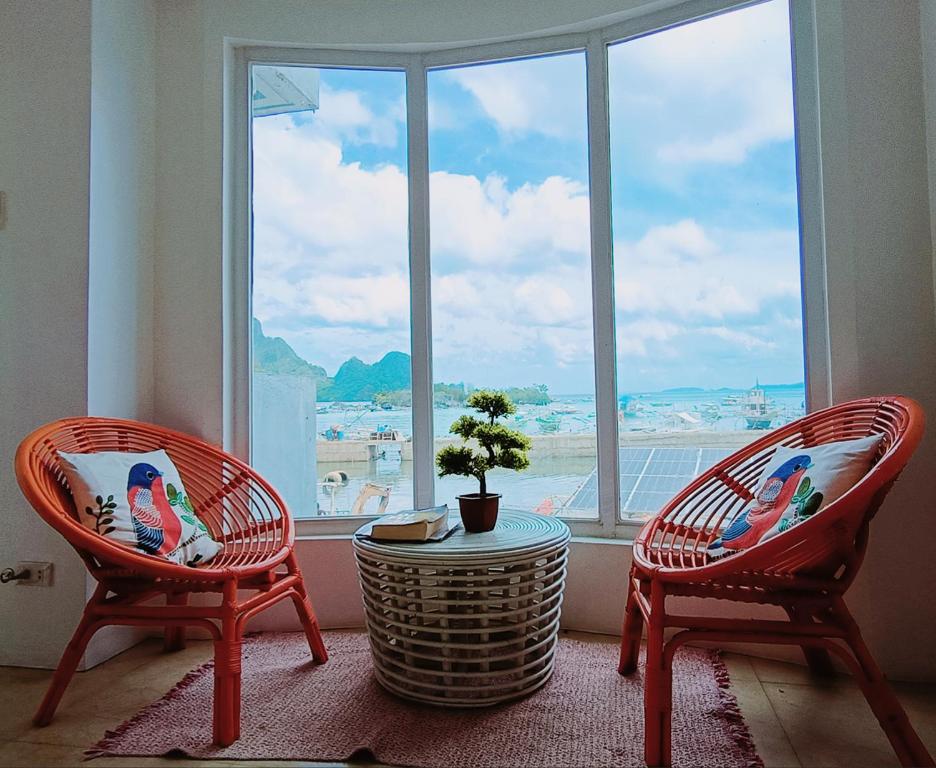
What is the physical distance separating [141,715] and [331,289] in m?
1.63

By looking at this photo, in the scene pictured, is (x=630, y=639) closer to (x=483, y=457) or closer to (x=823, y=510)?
(x=483, y=457)

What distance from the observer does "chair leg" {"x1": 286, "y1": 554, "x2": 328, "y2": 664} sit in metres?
2.09

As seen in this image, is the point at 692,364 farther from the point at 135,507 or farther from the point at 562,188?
the point at 135,507

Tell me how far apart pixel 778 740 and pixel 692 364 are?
1.25m

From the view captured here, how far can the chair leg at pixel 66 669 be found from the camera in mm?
1762

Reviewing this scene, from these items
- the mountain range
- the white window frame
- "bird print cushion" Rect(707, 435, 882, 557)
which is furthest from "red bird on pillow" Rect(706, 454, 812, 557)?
the mountain range

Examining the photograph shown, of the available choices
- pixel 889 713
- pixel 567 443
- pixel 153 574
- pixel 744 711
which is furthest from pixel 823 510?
pixel 153 574

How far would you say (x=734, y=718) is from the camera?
5.78 ft

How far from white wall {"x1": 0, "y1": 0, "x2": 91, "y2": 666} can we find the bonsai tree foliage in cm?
125

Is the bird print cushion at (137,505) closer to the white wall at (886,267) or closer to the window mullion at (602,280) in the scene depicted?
the window mullion at (602,280)

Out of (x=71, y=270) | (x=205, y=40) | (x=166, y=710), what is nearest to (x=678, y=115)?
(x=205, y=40)

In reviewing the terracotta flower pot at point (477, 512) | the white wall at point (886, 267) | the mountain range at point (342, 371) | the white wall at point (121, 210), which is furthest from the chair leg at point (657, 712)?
the white wall at point (121, 210)

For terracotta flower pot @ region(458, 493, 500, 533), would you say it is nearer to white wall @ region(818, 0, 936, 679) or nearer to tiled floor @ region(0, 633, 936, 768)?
tiled floor @ region(0, 633, 936, 768)

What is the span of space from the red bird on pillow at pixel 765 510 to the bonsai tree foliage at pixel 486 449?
24.5 inches
